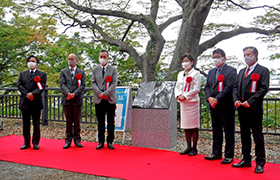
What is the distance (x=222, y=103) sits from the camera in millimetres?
4449

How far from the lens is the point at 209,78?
15.4ft

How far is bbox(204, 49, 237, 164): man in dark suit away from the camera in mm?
4387

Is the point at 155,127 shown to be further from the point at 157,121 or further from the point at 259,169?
the point at 259,169

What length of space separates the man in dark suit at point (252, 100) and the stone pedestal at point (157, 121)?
1668 mm

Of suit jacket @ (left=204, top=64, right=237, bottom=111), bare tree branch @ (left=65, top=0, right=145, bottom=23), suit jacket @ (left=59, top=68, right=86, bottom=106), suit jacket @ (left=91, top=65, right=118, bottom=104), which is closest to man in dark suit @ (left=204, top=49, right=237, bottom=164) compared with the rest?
suit jacket @ (left=204, top=64, right=237, bottom=111)

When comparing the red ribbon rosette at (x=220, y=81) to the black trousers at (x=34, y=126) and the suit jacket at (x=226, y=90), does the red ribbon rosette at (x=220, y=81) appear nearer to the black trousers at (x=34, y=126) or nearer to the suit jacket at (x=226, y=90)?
the suit jacket at (x=226, y=90)

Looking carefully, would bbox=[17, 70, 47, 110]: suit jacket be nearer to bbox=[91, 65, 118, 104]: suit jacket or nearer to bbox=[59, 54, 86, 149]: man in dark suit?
bbox=[59, 54, 86, 149]: man in dark suit

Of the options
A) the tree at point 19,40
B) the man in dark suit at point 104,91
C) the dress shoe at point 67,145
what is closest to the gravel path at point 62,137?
the man in dark suit at point 104,91

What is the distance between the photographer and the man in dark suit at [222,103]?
4387mm

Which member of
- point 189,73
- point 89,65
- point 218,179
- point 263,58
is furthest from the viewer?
point 89,65

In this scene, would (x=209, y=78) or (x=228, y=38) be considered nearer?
(x=209, y=78)

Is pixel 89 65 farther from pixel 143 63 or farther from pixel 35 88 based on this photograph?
pixel 35 88

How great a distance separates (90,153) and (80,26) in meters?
9.25

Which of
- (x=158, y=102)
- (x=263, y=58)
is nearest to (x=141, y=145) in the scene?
(x=158, y=102)
